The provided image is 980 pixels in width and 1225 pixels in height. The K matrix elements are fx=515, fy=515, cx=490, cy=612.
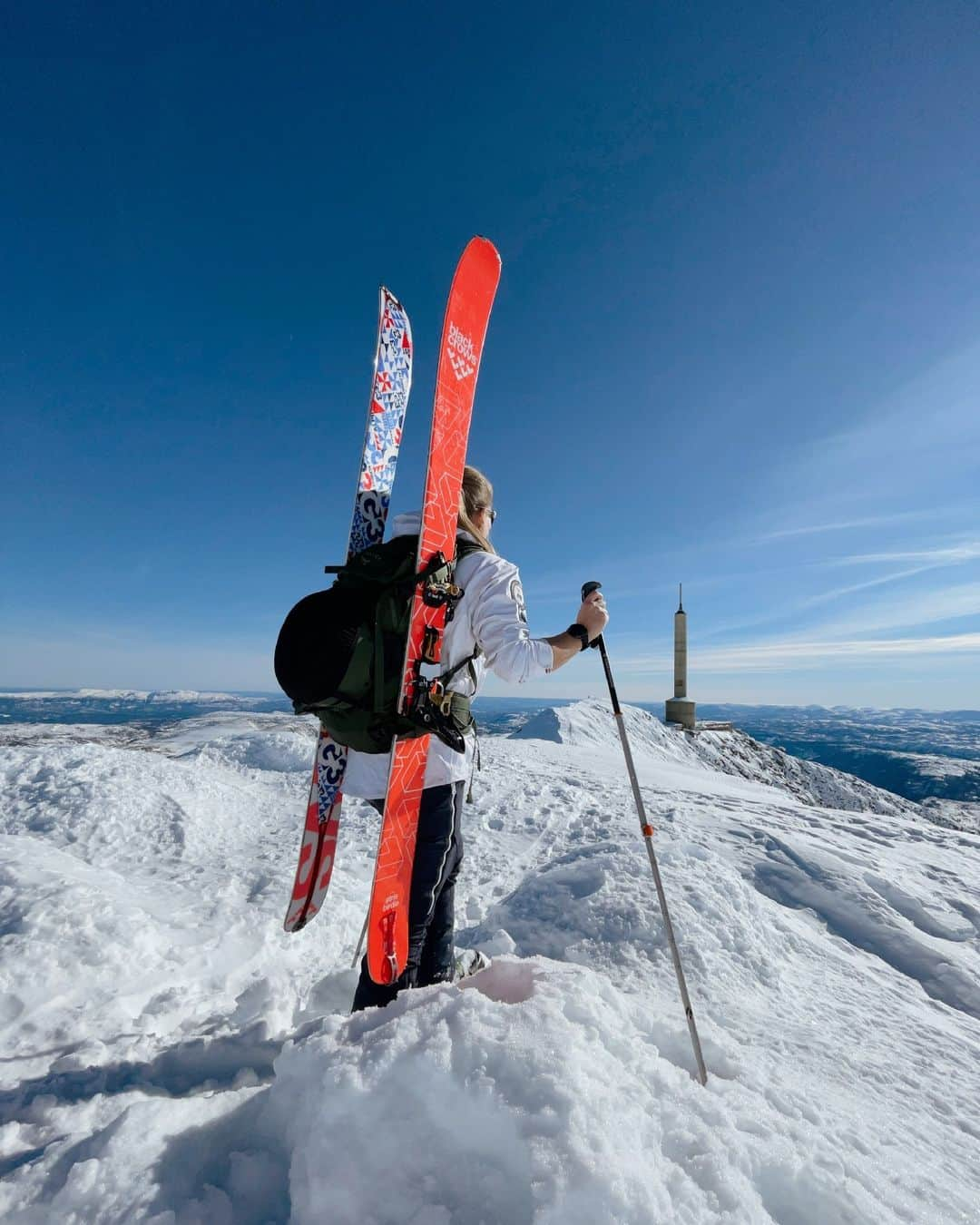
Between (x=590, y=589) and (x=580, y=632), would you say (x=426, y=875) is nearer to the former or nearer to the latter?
(x=580, y=632)

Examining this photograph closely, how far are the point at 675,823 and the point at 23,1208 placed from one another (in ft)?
21.2

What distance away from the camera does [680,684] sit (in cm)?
2356

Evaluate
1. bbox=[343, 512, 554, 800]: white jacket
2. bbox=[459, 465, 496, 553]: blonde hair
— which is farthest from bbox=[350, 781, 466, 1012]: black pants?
bbox=[459, 465, 496, 553]: blonde hair

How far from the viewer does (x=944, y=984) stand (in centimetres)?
390

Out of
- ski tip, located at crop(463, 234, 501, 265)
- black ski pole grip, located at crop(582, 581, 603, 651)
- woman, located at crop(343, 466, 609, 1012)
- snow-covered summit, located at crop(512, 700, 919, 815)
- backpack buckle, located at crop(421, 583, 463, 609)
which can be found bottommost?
snow-covered summit, located at crop(512, 700, 919, 815)

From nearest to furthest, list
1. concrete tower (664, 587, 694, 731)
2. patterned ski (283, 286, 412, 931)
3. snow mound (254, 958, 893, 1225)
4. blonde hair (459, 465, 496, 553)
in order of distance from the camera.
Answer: snow mound (254, 958, 893, 1225)
blonde hair (459, 465, 496, 553)
patterned ski (283, 286, 412, 931)
concrete tower (664, 587, 694, 731)

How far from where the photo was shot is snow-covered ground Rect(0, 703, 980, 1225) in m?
1.53

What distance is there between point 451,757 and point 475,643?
577mm

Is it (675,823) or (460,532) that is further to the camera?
(675,823)

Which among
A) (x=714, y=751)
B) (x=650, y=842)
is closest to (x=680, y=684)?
(x=714, y=751)

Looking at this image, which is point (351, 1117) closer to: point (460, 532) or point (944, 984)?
point (460, 532)

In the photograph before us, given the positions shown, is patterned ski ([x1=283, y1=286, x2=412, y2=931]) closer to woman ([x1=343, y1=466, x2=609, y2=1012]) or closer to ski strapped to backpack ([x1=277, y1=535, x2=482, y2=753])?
woman ([x1=343, y1=466, x2=609, y2=1012])

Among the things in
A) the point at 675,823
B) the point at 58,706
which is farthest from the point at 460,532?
the point at 58,706

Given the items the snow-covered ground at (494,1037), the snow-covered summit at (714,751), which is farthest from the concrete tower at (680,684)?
the snow-covered ground at (494,1037)
